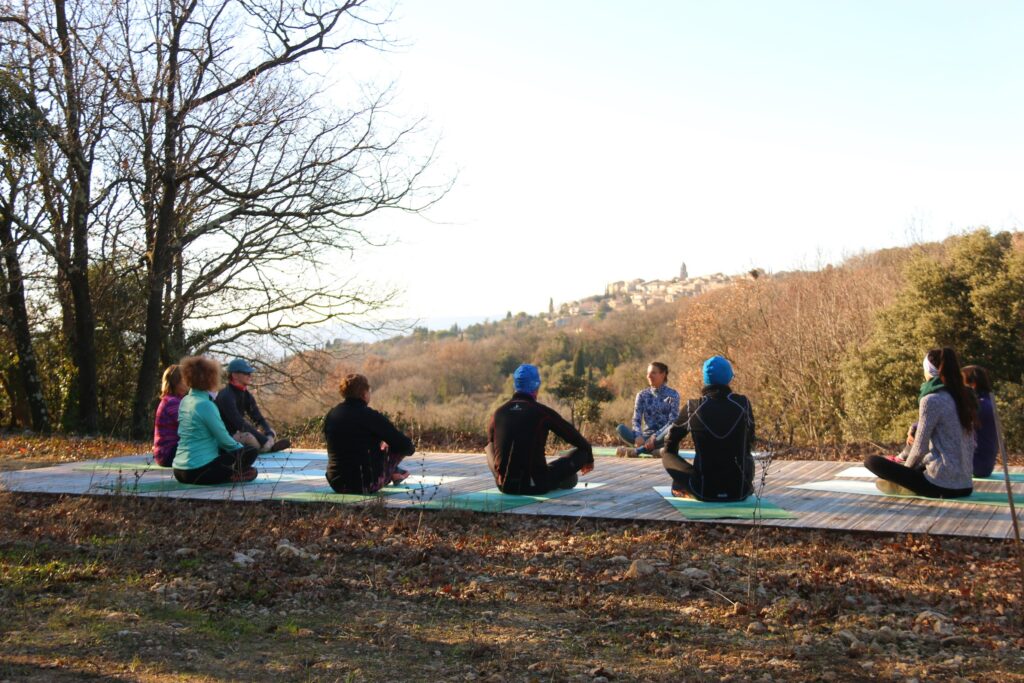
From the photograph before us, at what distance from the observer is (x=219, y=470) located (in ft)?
30.1

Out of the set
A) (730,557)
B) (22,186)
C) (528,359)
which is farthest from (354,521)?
(528,359)

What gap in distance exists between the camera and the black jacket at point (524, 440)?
817cm

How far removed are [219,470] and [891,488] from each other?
19.5 feet

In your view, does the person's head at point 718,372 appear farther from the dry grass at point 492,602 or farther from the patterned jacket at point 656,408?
the patterned jacket at point 656,408

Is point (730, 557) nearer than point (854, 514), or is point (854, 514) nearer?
point (730, 557)

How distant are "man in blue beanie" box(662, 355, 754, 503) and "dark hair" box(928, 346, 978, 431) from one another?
58.3 inches

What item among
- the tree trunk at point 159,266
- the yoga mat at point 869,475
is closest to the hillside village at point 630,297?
the tree trunk at point 159,266

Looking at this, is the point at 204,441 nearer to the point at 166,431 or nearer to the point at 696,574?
the point at 166,431

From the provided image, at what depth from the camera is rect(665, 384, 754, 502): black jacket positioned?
25.2 ft

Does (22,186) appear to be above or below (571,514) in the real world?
above

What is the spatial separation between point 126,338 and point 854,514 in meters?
15.4

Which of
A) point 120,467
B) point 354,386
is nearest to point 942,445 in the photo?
point 354,386

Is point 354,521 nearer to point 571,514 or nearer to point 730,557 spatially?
point 571,514

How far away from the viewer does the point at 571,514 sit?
24.9 ft
